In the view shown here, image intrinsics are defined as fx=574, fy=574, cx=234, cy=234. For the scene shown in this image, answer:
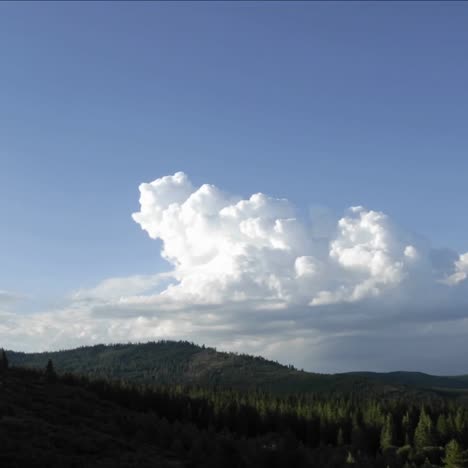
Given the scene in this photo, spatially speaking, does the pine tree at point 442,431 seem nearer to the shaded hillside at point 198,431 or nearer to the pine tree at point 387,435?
the shaded hillside at point 198,431

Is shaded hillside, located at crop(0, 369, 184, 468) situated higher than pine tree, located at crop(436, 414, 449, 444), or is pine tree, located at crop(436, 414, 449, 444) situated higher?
shaded hillside, located at crop(0, 369, 184, 468)

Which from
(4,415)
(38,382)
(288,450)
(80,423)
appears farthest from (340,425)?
(4,415)

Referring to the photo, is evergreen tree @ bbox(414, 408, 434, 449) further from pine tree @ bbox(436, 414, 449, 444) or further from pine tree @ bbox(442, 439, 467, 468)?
pine tree @ bbox(442, 439, 467, 468)

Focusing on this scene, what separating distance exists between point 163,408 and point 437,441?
267 ft

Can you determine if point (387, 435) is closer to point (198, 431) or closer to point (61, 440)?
point (198, 431)

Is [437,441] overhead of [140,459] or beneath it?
beneath

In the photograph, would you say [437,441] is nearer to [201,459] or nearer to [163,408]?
[163,408]

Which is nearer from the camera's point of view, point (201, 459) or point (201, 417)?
point (201, 459)

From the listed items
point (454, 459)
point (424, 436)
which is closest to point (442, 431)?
point (424, 436)

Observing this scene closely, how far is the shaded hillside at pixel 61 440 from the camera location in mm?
53750

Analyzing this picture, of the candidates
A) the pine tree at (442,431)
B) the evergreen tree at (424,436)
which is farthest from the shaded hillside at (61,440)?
the pine tree at (442,431)

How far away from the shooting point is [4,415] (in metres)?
80.8

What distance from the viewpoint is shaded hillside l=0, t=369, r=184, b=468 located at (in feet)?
176

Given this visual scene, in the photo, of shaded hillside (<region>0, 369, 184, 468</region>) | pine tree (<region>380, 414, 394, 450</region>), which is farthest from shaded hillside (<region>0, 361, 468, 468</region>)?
pine tree (<region>380, 414, 394, 450</region>)
